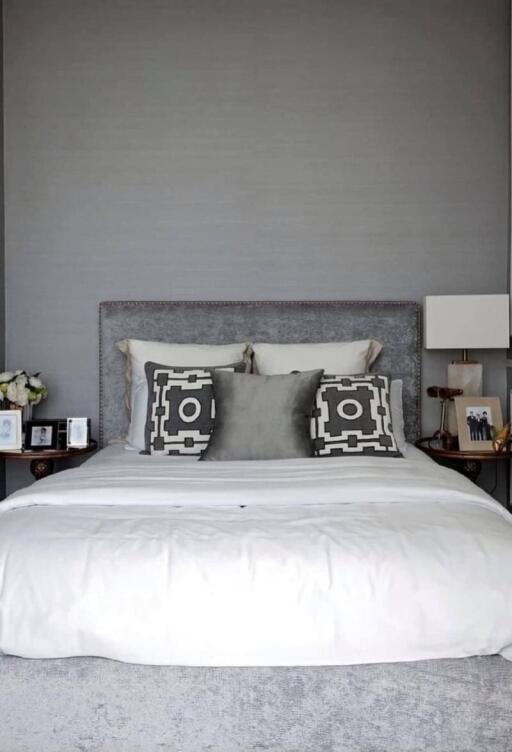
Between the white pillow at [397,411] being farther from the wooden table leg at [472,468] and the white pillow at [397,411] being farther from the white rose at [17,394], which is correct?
the white rose at [17,394]

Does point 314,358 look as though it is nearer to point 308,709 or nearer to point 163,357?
point 163,357

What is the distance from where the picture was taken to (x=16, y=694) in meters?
1.93

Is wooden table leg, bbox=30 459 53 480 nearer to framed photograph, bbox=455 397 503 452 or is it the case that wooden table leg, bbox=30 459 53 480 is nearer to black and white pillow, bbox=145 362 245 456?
black and white pillow, bbox=145 362 245 456

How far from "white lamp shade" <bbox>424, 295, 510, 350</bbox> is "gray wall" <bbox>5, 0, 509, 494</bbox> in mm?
356

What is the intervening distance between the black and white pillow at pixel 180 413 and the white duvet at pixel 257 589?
1268mm

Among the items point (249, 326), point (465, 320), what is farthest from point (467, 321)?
point (249, 326)

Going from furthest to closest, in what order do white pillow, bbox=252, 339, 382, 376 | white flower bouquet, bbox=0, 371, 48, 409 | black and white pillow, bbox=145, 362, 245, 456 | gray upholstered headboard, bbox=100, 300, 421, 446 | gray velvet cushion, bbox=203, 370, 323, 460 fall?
gray upholstered headboard, bbox=100, 300, 421, 446, white flower bouquet, bbox=0, 371, 48, 409, white pillow, bbox=252, 339, 382, 376, black and white pillow, bbox=145, 362, 245, 456, gray velvet cushion, bbox=203, 370, 323, 460

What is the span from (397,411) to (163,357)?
1215mm

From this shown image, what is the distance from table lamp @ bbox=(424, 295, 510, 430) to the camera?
393cm

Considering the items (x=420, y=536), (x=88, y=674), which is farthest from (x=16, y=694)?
(x=420, y=536)

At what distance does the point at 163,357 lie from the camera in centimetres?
390

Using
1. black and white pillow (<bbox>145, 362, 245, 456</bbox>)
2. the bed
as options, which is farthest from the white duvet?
black and white pillow (<bbox>145, 362, 245, 456</bbox>)

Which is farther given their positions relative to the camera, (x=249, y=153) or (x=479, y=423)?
(x=249, y=153)

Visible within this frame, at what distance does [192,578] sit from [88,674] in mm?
349
